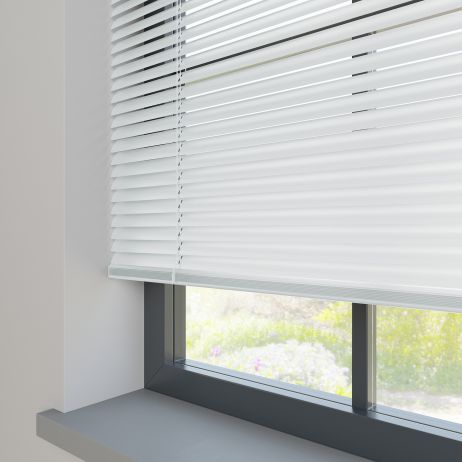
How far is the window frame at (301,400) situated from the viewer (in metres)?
0.84

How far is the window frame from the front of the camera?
0.84 meters

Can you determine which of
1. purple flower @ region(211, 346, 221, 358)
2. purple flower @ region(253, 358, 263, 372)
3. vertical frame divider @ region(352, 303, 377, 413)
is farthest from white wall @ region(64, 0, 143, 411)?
vertical frame divider @ region(352, 303, 377, 413)

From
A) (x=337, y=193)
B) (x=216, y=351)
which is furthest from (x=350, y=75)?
(x=216, y=351)

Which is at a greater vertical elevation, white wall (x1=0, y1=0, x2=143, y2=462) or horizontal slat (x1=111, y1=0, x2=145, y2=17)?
horizontal slat (x1=111, y1=0, x2=145, y2=17)

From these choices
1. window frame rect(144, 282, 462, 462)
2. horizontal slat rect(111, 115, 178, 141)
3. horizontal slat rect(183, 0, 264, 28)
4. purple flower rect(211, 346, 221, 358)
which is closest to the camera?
window frame rect(144, 282, 462, 462)

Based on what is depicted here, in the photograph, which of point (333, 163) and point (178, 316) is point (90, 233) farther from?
point (333, 163)

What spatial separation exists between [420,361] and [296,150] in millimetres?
455

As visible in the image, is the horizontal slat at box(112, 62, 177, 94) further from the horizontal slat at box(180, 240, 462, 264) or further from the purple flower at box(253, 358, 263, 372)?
the purple flower at box(253, 358, 263, 372)

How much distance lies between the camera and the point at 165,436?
3.34 ft

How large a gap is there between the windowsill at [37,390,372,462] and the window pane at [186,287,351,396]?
0.13 m

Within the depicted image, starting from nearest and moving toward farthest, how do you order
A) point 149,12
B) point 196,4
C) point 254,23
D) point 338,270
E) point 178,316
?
point 338,270 < point 254,23 < point 196,4 < point 149,12 < point 178,316

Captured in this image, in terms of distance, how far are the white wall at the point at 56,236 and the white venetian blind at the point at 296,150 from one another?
2.6 inches

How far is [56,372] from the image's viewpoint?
1.16 m

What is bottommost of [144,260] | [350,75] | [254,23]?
[144,260]
